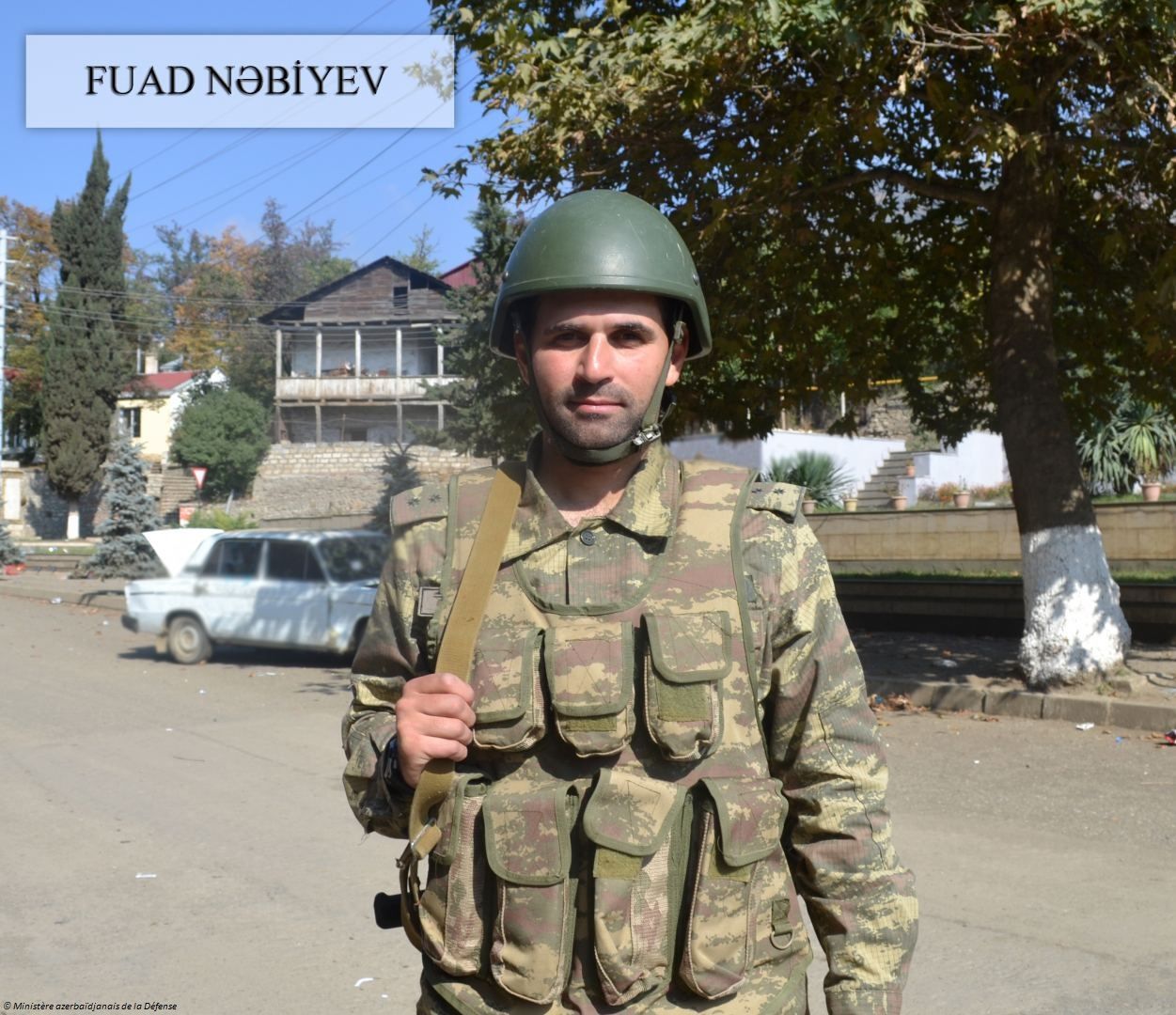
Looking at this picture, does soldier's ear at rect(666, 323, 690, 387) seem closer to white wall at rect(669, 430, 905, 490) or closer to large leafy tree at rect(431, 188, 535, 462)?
large leafy tree at rect(431, 188, 535, 462)

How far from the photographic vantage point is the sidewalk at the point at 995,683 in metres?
9.16

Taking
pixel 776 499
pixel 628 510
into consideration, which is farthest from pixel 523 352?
pixel 776 499

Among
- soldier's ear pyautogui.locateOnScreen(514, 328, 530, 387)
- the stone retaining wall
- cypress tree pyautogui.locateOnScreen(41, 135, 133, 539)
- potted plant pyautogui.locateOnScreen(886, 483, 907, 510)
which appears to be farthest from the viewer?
cypress tree pyautogui.locateOnScreen(41, 135, 133, 539)

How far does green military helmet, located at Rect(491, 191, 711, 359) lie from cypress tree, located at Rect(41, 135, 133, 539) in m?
42.7

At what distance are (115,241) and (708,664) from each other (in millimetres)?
43806

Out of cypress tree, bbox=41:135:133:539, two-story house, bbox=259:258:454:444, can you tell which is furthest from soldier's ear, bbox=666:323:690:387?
cypress tree, bbox=41:135:133:539

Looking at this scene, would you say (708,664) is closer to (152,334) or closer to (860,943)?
(860,943)

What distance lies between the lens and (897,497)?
2659 cm

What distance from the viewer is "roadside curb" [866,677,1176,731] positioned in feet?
29.1

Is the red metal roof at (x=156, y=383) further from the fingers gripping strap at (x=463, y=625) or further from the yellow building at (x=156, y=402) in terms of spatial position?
the fingers gripping strap at (x=463, y=625)

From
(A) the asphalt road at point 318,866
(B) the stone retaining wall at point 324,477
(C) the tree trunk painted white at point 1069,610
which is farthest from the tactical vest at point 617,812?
(B) the stone retaining wall at point 324,477

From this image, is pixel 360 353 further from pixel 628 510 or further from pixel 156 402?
pixel 628 510

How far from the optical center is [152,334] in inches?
2072

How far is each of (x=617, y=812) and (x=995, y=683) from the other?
9137 millimetres
